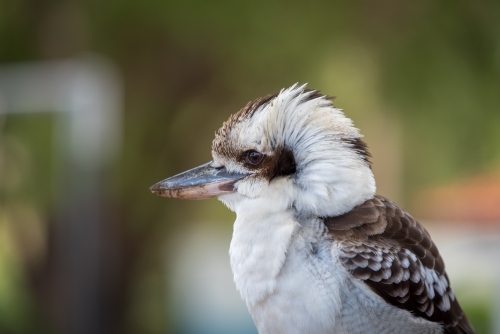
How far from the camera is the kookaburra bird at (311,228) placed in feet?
3.99

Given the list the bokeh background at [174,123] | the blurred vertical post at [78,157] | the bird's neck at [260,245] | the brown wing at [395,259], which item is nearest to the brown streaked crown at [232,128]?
the bird's neck at [260,245]

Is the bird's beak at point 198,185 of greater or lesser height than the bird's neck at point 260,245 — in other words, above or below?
above

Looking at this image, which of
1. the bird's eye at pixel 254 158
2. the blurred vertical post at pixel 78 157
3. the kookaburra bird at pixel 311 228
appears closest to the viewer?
the kookaburra bird at pixel 311 228

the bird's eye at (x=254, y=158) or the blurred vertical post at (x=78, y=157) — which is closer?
the bird's eye at (x=254, y=158)

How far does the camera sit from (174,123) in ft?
15.6

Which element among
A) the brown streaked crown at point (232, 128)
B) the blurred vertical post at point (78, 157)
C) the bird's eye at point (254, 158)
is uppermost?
the brown streaked crown at point (232, 128)

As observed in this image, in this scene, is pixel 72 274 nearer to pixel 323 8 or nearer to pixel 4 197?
pixel 4 197

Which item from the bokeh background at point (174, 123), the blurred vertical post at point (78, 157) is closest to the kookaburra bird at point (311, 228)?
the bokeh background at point (174, 123)

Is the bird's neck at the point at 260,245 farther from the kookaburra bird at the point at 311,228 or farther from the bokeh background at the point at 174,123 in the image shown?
the bokeh background at the point at 174,123

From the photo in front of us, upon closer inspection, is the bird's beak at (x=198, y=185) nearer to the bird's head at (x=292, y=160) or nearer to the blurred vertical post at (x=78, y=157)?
the bird's head at (x=292, y=160)

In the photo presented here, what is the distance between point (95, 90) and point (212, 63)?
80 centimetres

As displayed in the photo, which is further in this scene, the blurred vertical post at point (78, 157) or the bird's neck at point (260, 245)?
the blurred vertical post at point (78, 157)

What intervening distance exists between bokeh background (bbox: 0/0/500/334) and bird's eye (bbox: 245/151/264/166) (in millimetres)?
2667

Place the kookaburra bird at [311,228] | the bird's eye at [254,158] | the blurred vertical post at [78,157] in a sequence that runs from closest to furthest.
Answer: the kookaburra bird at [311,228] → the bird's eye at [254,158] → the blurred vertical post at [78,157]
